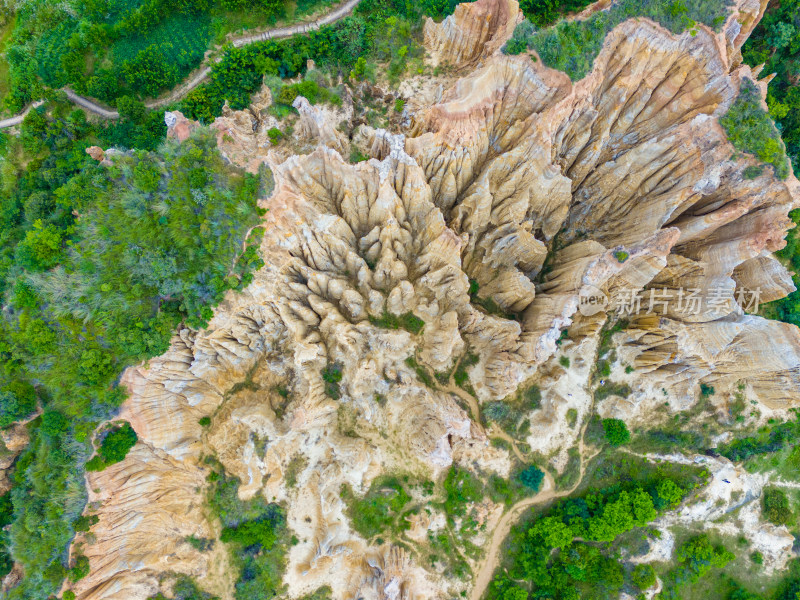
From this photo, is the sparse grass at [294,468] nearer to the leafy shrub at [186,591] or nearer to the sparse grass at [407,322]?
the leafy shrub at [186,591]

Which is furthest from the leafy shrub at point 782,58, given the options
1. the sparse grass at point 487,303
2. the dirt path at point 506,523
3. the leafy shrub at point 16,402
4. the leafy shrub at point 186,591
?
the leafy shrub at point 16,402

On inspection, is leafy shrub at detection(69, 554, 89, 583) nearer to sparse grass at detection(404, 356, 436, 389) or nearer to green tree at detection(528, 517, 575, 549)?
sparse grass at detection(404, 356, 436, 389)

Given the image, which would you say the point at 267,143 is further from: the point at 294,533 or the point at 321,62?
the point at 294,533

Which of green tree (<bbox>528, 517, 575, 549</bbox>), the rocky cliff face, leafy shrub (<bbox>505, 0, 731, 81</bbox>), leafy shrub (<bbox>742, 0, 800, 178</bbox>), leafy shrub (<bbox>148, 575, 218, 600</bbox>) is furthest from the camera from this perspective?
leafy shrub (<bbox>742, 0, 800, 178</bbox>)

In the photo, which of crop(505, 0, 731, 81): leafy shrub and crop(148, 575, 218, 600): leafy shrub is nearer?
crop(505, 0, 731, 81): leafy shrub

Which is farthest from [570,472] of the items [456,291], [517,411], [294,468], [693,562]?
[294,468]

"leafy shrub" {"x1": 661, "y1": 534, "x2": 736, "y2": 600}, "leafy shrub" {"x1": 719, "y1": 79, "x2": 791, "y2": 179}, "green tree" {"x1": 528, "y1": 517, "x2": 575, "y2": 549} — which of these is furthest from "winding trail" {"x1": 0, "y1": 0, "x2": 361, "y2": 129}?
"leafy shrub" {"x1": 661, "y1": 534, "x2": 736, "y2": 600}

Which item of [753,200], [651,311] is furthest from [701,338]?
[753,200]
